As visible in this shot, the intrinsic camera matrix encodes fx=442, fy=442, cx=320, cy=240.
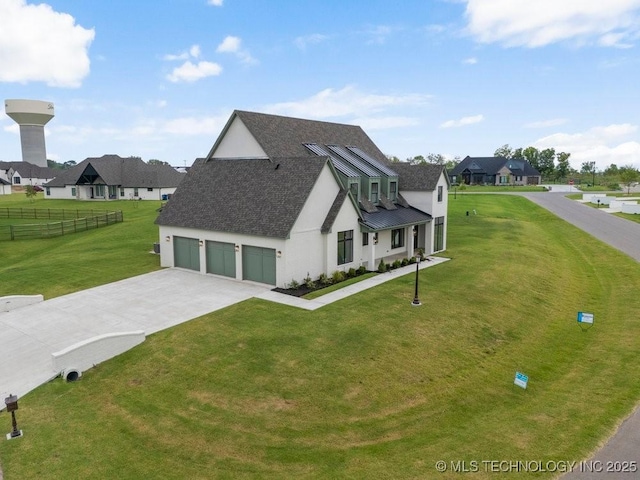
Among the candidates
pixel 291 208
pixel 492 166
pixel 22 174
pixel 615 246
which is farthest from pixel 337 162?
pixel 22 174

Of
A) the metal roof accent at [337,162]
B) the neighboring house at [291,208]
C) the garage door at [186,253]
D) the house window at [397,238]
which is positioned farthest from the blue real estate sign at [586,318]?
the garage door at [186,253]

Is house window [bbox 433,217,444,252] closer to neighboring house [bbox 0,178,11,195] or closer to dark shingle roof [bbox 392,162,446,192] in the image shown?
dark shingle roof [bbox 392,162,446,192]

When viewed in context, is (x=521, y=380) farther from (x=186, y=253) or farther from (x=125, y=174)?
(x=125, y=174)

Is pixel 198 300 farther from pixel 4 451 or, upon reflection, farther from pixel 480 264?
pixel 480 264

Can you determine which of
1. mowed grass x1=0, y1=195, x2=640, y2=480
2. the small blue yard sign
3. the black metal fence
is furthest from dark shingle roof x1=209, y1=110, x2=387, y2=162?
the black metal fence

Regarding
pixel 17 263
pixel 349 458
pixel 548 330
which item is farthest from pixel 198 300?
pixel 17 263

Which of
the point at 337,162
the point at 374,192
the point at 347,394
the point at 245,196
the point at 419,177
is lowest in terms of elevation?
the point at 347,394

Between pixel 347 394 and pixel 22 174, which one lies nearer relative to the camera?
pixel 347 394
